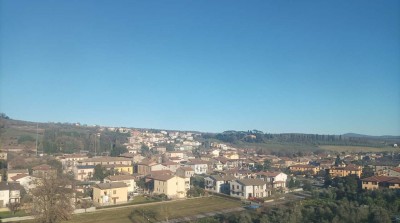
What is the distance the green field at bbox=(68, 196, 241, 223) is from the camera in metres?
15.0

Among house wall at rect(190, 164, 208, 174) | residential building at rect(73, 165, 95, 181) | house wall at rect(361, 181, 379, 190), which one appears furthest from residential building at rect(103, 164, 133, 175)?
house wall at rect(361, 181, 379, 190)

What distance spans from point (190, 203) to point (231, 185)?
12.6 ft

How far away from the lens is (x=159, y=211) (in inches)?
643

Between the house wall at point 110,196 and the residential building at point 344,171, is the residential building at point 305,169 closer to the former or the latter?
the residential building at point 344,171

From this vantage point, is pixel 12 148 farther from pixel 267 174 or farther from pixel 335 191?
pixel 335 191

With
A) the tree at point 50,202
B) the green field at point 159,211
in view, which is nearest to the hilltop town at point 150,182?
the tree at point 50,202

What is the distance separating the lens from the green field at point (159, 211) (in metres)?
15.0

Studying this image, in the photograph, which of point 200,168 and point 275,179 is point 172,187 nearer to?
point 275,179

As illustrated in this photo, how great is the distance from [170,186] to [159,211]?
428 cm

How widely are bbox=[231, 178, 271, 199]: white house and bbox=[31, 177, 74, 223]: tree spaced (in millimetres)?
10208

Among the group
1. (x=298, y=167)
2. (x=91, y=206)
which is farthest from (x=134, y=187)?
(x=298, y=167)

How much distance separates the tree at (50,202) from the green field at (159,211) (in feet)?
3.39

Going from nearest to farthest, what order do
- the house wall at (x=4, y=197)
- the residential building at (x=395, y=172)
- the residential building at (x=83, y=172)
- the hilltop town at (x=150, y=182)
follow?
the house wall at (x=4, y=197) → the hilltop town at (x=150, y=182) → the residential building at (x=395, y=172) → the residential building at (x=83, y=172)

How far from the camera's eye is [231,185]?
21984 mm
